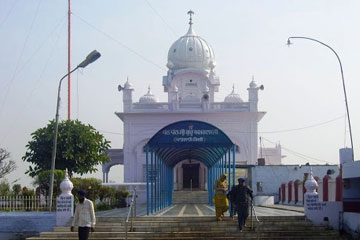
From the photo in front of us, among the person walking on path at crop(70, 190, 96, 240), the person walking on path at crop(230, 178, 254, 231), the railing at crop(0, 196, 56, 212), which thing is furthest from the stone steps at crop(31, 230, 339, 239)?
the railing at crop(0, 196, 56, 212)

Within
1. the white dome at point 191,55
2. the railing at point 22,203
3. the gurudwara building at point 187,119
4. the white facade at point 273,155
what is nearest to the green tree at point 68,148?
the railing at point 22,203

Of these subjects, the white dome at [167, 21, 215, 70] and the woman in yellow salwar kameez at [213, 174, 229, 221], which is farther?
the white dome at [167, 21, 215, 70]

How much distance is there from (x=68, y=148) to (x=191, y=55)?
2837 cm

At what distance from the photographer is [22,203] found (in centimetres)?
2291

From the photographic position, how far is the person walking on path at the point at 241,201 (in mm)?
17728

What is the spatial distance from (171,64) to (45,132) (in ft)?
90.5

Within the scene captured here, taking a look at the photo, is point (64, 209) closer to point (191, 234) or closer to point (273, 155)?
point (191, 234)

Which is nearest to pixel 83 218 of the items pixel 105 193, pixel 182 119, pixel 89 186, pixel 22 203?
pixel 22 203

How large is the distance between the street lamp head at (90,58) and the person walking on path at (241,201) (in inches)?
282

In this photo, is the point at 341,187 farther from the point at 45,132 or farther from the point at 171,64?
the point at 171,64

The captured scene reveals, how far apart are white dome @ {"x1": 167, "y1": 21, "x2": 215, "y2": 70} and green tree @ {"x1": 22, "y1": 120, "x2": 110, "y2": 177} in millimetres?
26747

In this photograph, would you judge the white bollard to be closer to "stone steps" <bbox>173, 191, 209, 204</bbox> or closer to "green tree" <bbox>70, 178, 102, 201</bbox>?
"green tree" <bbox>70, 178, 102, 201</bbox>

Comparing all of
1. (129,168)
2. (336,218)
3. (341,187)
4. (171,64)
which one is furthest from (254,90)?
(336,218)

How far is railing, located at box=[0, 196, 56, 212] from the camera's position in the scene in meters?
22.8
